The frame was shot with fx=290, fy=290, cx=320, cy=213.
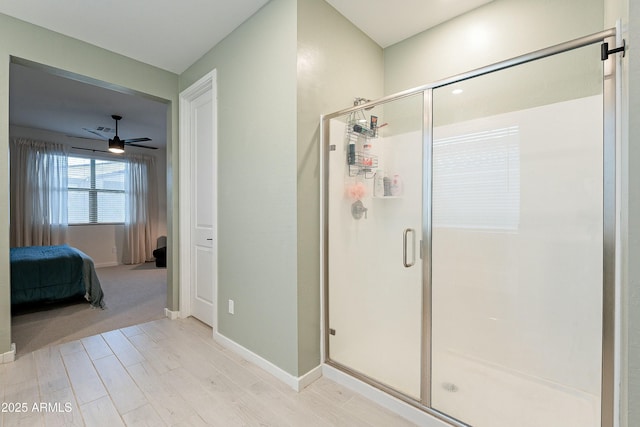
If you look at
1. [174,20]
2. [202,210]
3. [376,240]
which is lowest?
[376,240]

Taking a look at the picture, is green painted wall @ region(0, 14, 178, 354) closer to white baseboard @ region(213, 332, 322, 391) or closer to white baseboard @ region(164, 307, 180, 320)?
white baseboard @ region(164, 307, 180, 320)

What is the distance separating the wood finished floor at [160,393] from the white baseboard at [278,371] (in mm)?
36

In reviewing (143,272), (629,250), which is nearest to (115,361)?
(629,250)

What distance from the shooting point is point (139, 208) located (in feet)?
21.3

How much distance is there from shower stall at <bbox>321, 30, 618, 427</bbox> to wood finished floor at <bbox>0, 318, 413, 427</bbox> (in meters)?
0.31

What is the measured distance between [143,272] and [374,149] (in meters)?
5.22

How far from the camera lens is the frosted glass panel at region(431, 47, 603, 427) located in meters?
1.69

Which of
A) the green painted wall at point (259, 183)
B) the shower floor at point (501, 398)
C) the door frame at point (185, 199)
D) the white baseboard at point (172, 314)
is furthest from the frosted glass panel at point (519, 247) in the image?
the white baseboard at point (172, 314)

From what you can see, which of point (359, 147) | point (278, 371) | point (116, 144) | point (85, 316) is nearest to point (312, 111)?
point (359, 147)

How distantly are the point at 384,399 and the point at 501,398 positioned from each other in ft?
2.32

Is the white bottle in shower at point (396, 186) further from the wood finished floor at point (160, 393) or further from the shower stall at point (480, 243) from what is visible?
the wood finished floor at point (160, 393)

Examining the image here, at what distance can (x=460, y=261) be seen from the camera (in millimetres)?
2119

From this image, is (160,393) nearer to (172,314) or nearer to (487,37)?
(172,314)

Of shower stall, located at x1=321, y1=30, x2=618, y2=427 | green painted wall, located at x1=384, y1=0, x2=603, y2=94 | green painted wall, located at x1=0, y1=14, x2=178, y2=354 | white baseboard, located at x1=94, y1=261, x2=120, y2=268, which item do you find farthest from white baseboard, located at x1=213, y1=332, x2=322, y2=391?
white baseboard, located at x1=94, y1=261, x2=120, y2=268
